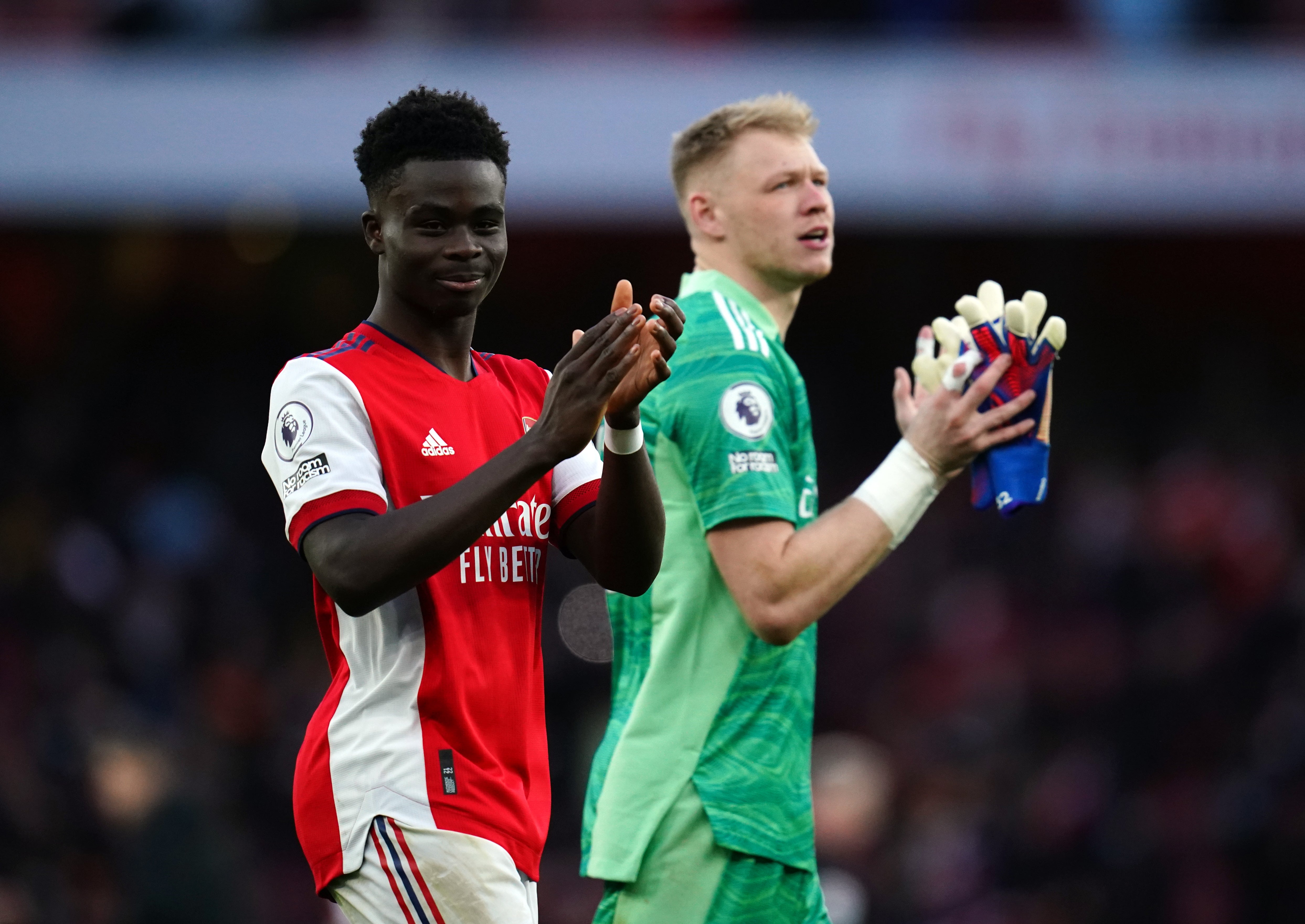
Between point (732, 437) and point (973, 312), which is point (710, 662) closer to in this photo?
point (732, 437)

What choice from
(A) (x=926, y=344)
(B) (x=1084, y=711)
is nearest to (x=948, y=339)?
(A) (x=926, y=344)

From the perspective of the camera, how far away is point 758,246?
13.2 feet

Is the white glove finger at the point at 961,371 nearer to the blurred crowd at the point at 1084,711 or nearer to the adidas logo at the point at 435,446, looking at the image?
the adidas logo at the point at 435,446

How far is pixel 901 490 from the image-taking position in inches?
145

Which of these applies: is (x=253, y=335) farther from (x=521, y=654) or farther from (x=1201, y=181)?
(x=521, y=654)

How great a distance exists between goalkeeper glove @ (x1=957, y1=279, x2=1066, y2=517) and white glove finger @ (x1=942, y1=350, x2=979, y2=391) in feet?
0.06

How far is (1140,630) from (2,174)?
8.14m

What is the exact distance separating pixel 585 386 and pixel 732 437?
1028 millimetres

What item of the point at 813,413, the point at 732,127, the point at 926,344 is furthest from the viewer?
the point at 813,413

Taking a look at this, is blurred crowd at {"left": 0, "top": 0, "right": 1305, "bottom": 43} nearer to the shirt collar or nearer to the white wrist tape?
the shirt collar

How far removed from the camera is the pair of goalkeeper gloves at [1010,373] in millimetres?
3686

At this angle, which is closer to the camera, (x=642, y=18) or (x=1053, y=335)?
(x=1053, y=335)

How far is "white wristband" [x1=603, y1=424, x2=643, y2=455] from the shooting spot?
2861 millimetres

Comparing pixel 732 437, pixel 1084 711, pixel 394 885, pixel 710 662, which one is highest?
pixel 732 437
